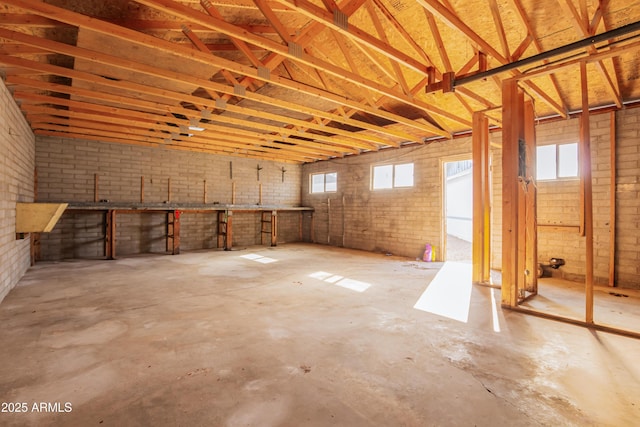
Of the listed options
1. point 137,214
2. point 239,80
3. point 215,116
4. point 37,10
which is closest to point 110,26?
point 37,10

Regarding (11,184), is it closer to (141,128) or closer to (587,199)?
(141,128)

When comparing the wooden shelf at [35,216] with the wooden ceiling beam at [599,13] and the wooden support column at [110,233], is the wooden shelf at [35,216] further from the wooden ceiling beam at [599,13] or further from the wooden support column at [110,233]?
the wooden ceiling beam at [599,13]

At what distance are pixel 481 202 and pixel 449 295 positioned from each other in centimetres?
166

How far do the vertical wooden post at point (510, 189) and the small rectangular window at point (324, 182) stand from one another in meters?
6.26

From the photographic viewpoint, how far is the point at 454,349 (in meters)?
2.57

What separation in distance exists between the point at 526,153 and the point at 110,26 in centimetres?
498

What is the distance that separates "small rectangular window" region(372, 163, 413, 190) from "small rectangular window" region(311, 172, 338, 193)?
1.56m

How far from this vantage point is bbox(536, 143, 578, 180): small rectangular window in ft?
17.5

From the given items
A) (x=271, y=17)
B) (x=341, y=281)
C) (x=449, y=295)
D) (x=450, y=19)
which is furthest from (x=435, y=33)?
(x=341, y=281)

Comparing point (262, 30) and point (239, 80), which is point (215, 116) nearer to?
point (239, 80)

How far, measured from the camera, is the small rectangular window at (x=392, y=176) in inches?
313

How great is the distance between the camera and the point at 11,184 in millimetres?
4320

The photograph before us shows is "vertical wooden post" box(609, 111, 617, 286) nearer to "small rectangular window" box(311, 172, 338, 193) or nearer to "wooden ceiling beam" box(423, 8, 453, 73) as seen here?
"wooden ceiling beam" box(423, 8, 453, 73)

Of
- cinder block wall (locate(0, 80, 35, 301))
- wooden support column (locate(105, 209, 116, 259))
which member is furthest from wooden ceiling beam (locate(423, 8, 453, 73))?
wooden support column (locate(105, 209, 116, 259))
